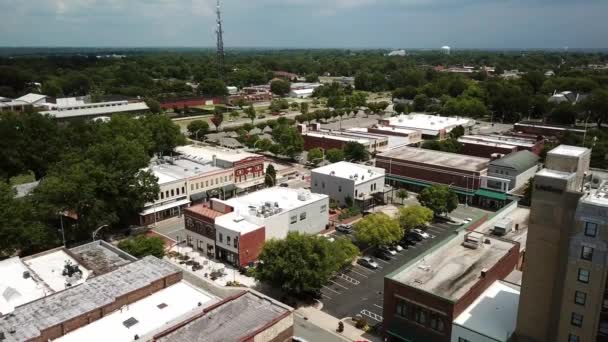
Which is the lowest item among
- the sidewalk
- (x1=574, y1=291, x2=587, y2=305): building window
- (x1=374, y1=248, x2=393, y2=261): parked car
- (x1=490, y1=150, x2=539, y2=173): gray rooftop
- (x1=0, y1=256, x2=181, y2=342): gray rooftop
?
the sidewalk

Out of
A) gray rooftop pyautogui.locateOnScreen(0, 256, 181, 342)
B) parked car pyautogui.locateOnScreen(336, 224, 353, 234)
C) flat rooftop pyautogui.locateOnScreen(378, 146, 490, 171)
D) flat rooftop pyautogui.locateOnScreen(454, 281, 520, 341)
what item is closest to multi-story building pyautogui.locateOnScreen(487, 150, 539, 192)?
flat rooftop pyautogui.locateOnScreen(378, 146, 490, 171)

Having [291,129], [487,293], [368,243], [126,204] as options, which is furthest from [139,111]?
[487,293]

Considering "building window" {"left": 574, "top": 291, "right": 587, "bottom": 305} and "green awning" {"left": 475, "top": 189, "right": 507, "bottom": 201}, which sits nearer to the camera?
"building window" {"left": 574, "top": 291, "right": 587, "bottom": 305}

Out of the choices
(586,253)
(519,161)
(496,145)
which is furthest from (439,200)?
(496,145)

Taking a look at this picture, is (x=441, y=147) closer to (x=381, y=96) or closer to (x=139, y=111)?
(x=139, y=111)

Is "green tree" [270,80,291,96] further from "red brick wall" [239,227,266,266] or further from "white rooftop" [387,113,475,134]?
"red brick wall" [239,227,266,266]

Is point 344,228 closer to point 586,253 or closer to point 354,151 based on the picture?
point 354,151

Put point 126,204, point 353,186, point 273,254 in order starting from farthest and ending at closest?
1. point 353,186
2. point 126,204
3. point 273,254
